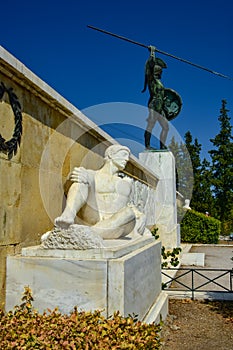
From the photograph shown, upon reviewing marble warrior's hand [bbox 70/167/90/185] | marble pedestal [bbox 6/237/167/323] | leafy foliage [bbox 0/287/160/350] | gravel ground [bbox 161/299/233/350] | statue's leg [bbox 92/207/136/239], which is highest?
marble warrior's hand [bbox 70/167/90/185]

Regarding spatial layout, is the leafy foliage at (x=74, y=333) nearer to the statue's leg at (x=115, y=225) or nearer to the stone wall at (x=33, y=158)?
the stone wall at (x=33, y=158)

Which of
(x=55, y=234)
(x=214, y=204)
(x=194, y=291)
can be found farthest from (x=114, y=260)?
(x=214, y=204)

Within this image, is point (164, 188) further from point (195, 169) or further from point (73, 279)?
point (195, 169)

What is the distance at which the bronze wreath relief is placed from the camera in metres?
3.27

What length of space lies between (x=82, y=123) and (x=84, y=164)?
1.82 ft

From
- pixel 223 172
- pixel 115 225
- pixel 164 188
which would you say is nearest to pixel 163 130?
pixel 164 188

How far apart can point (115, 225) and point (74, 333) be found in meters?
1.57

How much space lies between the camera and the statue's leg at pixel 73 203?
3334 millimetres

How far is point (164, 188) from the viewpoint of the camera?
1355 centimetres

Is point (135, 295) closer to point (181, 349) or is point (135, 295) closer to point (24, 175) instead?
point (181, 349)

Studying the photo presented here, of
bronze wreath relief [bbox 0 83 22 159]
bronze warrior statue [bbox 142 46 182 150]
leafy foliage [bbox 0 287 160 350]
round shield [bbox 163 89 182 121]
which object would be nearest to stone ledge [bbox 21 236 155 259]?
leafy foliage [bbox 0 287 160 350]

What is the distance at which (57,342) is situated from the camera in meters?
2.33

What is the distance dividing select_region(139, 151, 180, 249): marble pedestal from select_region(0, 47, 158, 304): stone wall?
8358mm

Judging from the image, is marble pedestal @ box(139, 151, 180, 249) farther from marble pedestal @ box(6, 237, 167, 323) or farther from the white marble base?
marble pedestal @ box(6, 237, 167, 323)
